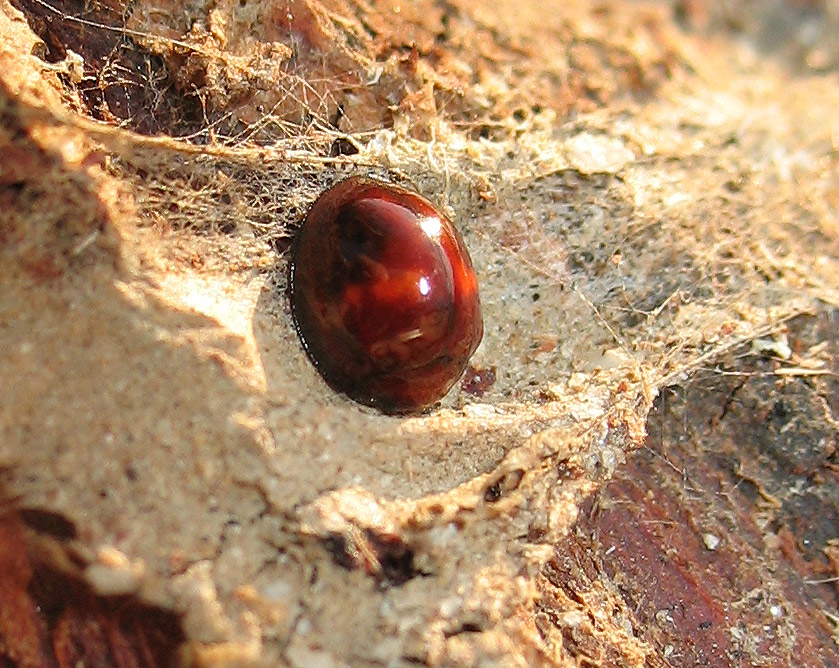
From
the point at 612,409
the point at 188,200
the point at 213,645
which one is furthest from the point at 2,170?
the point at 612,409

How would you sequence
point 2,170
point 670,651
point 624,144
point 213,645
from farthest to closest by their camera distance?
point 624,144
point 670,651
point 2,170
point 213,645

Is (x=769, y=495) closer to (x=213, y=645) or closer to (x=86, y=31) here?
(x=213, y=645)

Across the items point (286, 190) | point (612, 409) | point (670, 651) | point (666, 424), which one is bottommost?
point (670, 651)

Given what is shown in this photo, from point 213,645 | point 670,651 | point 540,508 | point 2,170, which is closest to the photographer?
point 213,645

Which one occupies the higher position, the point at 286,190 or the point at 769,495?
the point at 286,190

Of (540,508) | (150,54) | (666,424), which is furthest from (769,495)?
(150,54)

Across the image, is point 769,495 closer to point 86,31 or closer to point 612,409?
point 612,409

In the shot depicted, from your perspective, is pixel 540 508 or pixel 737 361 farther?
pixel 737 361
